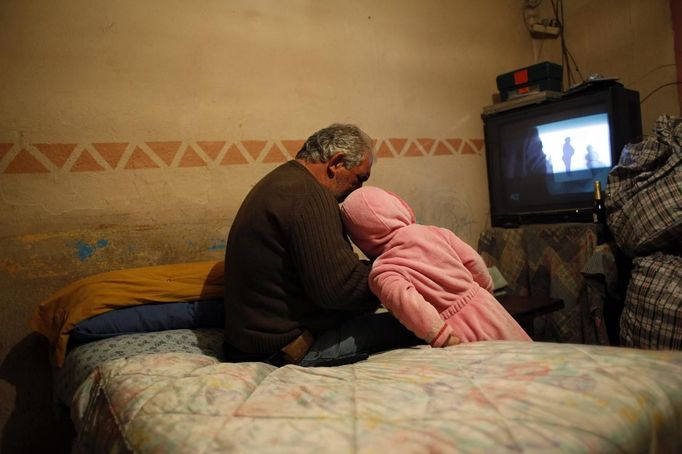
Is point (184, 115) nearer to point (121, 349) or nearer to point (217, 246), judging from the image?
point (217, 246)

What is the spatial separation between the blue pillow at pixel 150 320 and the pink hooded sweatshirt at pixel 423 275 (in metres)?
0.78

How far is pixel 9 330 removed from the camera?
195cm

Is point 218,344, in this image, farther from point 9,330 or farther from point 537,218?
point 537,218

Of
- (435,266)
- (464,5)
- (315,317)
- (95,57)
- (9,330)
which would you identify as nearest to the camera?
(435,266)

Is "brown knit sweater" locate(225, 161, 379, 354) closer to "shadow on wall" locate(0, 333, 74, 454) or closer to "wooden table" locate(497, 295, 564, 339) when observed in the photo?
"wooden table" locate(497, 295, 564, 339)

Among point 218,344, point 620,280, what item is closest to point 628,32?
point 620,280

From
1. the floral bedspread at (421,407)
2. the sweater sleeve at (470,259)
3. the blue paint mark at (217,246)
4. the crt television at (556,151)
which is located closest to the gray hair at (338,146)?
the sweater sleeve at (470,259)

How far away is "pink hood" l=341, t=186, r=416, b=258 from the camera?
1365 millimetres

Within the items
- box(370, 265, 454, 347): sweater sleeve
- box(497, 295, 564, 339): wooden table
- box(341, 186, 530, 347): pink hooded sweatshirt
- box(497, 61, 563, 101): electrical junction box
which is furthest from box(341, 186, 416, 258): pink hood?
box(497, 61, 563, 101): electrical junction box

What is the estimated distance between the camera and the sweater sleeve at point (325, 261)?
1.28 m

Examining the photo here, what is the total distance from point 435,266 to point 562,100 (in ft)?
6.44

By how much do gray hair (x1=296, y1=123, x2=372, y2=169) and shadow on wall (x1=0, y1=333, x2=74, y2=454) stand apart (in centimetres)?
155

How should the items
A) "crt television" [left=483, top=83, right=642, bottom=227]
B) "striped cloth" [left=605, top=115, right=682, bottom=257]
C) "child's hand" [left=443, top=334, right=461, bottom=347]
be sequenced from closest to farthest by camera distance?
"child's hand" [left=443, top=334, right=461, bottom=347], "striped cloth" [left=605, top=115, right=682, bottom=257], "crt television" [left=483, top=83, right=642, bottom=227]

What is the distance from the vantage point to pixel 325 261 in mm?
1280
